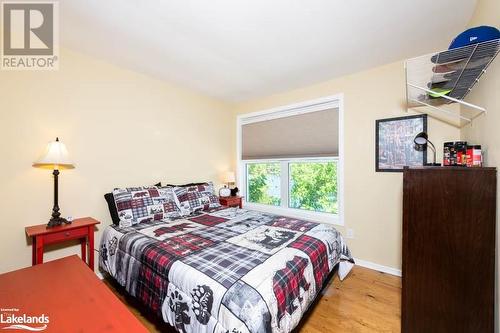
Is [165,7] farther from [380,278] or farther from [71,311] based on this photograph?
[380,278]

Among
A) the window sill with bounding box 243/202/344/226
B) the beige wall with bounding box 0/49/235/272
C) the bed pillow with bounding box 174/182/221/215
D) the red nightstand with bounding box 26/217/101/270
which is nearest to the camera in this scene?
the red nightstand with bounding box 26/217/101/270

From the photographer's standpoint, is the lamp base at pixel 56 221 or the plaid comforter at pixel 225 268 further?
the lamp base at pixel 56 221

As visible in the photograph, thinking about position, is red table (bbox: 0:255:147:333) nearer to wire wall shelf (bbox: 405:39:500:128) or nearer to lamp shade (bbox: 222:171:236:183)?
wire wall shelf (bbox: 405:39:500:128)

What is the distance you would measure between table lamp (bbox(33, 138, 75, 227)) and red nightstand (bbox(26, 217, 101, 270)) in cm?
8

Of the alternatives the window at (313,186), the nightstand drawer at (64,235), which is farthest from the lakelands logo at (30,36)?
the window at (313,186)

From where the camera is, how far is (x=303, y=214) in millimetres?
3275

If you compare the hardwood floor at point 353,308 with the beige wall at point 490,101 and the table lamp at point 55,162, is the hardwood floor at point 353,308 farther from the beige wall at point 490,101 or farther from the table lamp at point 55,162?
the table lamp at point 55,162

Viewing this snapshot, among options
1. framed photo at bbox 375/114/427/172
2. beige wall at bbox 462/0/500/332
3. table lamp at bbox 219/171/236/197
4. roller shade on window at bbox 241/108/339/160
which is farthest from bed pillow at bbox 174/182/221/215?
beige wall at bbox 462/0/500/332

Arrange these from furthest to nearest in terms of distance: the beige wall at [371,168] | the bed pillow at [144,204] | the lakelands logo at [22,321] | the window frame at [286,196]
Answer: the window frame at [286,196] → the beige wall at [371,168] → the bed pillow at [144,204] → the lakelands logo at [22,321]

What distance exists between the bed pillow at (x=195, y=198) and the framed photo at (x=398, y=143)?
2223mm

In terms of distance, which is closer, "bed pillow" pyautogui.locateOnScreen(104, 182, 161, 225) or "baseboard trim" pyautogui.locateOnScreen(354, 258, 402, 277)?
"bed pillow" pyautogui.locateOnScreen(104, 182, 161, 225)

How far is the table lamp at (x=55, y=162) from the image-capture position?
188cm

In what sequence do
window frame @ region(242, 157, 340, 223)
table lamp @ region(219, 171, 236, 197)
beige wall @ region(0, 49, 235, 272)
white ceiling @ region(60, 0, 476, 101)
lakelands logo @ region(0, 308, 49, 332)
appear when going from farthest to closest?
table lamp @ region(219, 171, 236, 197) → window frame @ region(242, 157, 340, 223) → beige wall @ region(0, 49, 235, 272) → white ceiling @ region(60, 0, 476, 101) → lakelands logo @ region(0, 308, 49, 332)

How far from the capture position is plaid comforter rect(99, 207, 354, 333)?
3.85 ft
